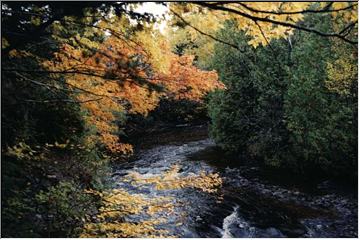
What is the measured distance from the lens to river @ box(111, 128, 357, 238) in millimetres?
7469

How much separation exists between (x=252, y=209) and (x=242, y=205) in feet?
1.04

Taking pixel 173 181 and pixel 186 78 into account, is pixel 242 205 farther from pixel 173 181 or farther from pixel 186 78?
pixel 186 78

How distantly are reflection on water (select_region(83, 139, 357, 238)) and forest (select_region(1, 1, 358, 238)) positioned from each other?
0.04 m

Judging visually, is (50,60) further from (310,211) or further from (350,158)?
(350,158)

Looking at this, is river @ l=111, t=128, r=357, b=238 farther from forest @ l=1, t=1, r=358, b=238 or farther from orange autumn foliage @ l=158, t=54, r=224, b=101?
orange autumn foliage @ l=158, t=54, r=224, b=101

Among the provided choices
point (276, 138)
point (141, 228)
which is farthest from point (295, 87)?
point (141, 228)

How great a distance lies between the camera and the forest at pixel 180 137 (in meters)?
3.72

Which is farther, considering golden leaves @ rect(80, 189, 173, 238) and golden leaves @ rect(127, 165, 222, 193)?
golden leaves @ rect(127, 165, 222, 193)

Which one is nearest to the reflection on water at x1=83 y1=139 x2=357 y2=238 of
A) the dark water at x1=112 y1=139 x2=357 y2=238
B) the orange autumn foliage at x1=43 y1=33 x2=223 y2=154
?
the dark water at x1=112 y1=139 x2=357 y2=238

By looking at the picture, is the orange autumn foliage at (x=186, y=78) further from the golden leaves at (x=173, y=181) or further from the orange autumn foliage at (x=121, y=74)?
the golden leaves at (x=173, y=181)

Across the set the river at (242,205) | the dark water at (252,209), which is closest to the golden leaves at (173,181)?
the river at (242,205)

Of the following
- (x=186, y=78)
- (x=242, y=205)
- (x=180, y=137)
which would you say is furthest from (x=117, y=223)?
(x=180, y=137)

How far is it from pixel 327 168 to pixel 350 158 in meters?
1.08

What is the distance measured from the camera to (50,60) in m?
5.60
